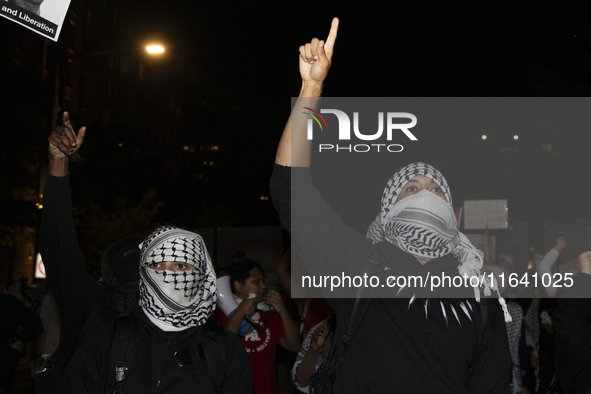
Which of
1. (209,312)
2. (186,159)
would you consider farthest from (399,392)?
(186,159)

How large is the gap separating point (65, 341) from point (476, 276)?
86.7 inches

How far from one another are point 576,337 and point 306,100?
223 centimetres

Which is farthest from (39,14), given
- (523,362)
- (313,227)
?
(523,362)

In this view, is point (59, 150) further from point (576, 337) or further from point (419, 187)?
point (576, 337)

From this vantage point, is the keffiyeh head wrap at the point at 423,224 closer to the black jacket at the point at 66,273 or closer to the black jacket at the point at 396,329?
the black jacket at the point at 396,329

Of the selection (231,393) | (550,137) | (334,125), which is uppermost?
(550,137)

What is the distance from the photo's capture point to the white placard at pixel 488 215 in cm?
Answer: 1054

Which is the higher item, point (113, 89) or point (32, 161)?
point (113, 89)

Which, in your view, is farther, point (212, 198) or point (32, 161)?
point (212, 198)

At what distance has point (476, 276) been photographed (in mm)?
2504

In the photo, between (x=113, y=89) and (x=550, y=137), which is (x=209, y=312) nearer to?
(x=550, y=137)

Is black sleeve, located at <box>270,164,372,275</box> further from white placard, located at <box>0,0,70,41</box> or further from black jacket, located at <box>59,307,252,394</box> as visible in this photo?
white placard, located at <box>0,0,70,41</box>

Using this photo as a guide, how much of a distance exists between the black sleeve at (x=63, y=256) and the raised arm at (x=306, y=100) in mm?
1337

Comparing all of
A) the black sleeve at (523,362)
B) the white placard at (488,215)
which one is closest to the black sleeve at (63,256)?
the black sleeve at (523,362)
